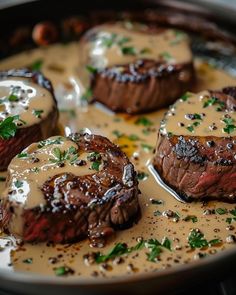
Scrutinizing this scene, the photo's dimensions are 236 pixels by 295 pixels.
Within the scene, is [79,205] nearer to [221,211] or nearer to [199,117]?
[221,211]

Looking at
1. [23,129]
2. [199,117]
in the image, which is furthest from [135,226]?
[23,129]

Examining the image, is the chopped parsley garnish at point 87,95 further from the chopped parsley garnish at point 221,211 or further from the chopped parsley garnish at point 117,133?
the chopped parsley garnish at point 221,211

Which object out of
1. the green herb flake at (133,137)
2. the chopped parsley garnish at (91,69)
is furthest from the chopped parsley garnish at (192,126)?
the chopped parsley garnish at (91,69)

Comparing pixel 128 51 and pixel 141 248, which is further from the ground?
pixel 128 51

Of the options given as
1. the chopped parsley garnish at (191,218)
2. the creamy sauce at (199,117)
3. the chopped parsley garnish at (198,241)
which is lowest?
the chopped parsley garnish at (191,218)

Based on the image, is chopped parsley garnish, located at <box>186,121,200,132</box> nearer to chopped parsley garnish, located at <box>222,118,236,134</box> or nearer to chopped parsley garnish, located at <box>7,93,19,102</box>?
chopped parsley garnish, located at <box>222,118,236,134</box>

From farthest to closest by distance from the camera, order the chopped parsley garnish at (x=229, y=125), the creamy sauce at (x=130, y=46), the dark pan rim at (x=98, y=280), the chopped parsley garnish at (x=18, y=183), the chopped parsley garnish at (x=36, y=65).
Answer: the chopped parsley garnish at (x=36, y=65), the creamy sauce at (x=130, y=46), the chopped parsley garnish at (x=229, y=125), the chopped parsley garnish at (x=18, y=183), the dark pan rim at (x=98, y=280)

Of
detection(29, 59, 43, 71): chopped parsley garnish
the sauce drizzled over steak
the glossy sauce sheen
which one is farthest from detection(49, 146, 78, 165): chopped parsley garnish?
detection(29, 59, 43, 71): chopped parsley garnish
